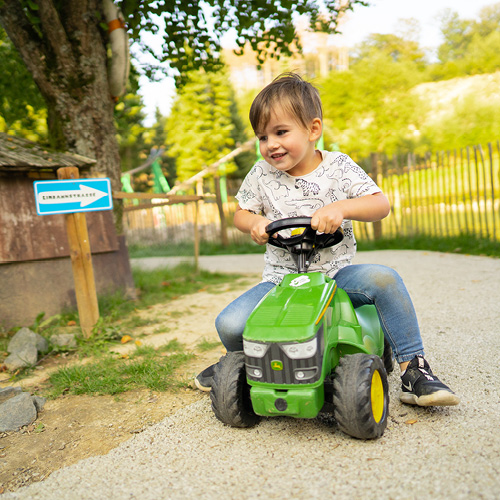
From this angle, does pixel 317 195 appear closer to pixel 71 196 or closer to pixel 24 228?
pixel 71 196

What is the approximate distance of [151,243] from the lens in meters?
12.9

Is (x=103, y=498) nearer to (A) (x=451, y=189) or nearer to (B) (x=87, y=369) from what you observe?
(B) (x=87, y=369)

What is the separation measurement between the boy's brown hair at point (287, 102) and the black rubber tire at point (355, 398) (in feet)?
3.67

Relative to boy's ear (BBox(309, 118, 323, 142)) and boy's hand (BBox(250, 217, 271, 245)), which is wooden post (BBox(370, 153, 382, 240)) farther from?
boy's hand (BBox(250, 217, 271, 245))

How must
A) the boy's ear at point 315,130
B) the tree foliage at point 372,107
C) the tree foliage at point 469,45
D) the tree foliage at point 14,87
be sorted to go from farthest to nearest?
the tree foliage at point 469,45 → the tree foliage at point 372,107 → the tree foliage at point 14,87 → the boy's ear at point 315,130

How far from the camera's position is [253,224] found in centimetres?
235

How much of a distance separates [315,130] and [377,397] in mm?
1261

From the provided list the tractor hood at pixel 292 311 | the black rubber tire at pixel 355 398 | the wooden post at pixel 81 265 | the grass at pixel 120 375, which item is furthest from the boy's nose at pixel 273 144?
the wooden post at pixel 81 265

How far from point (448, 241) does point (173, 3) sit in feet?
20.0

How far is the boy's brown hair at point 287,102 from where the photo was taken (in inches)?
85.7

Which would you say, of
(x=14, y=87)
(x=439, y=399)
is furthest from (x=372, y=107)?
(x=439, y=399)

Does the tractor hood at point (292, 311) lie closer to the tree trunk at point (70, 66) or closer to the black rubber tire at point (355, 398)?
the black rubber tire at point (355, 398)

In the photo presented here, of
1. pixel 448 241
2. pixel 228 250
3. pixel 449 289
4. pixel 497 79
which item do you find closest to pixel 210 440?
pixel 449 289

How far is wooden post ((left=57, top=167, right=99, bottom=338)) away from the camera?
389 cm
